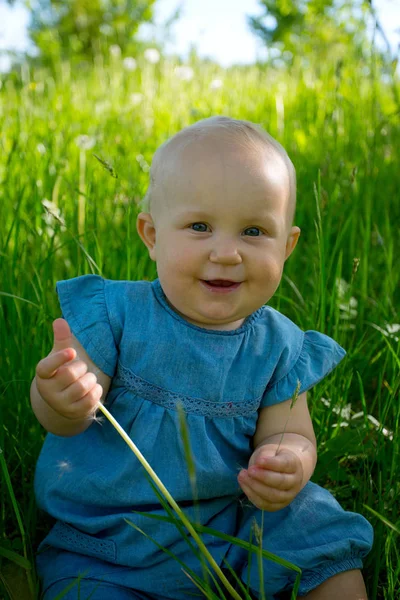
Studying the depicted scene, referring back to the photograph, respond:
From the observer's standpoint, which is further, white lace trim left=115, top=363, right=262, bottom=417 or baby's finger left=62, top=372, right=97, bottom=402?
white lace trim left=115, top=363, right=262, bottom=417

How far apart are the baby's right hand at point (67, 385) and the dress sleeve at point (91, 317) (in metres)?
0.22

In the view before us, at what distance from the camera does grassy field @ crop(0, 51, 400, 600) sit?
1.55 meters

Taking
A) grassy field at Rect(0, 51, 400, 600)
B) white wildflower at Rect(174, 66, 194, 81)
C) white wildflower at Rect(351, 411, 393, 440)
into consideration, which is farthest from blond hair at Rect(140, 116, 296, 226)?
white wildflower at Rect(174, 66, 194, 81)

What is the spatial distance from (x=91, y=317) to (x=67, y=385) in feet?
0.94

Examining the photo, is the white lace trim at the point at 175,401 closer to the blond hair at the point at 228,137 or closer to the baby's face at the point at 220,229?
the baby's face at the point at 220,229

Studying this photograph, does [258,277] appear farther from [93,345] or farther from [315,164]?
[315,164]

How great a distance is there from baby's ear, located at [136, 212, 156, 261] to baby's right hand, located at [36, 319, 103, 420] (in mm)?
384

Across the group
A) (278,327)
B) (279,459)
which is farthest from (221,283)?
(279,459)

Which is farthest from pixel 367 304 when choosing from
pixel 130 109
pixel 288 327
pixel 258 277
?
pixel 130 109

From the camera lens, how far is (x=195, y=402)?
141 cm

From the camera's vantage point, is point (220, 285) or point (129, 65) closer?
point (220, 285)

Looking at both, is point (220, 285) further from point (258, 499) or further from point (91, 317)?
point (258, 499)

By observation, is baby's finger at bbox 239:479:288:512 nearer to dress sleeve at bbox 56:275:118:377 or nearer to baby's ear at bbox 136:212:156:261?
dress sleeve at bbox 56:275:118:377

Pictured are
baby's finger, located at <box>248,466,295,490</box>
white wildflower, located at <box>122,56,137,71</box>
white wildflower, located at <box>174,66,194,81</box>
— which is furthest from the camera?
white wildflower, located at <box>122,56,137,71</box>
